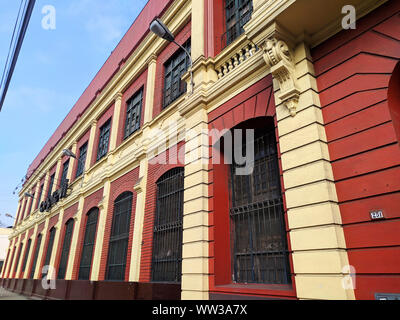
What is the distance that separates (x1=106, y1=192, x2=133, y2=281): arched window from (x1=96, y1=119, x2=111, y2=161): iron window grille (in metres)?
3.77

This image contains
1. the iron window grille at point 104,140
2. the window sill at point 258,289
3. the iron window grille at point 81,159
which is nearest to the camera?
the window sill at point 258,289

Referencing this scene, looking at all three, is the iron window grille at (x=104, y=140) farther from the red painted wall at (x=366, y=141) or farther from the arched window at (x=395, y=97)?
the arched window at (x=395, y=97)

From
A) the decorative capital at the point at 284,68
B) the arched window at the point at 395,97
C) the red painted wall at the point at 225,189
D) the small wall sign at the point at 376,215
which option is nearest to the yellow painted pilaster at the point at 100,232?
the red painted wall at the point at 225,189

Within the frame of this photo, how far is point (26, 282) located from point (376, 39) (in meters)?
22.5

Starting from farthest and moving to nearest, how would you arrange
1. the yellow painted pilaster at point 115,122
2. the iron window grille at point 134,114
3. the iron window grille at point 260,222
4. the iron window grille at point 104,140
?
the iron window grille at point 104,140 → the yellow painted pilaster at point 115,122 → the iron window grille at point 134,114 → the iron window grille at point 260,222

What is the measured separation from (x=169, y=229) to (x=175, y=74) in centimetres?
513

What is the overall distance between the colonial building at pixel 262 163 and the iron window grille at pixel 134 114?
15cm

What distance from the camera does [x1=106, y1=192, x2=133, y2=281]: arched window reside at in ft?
31.4

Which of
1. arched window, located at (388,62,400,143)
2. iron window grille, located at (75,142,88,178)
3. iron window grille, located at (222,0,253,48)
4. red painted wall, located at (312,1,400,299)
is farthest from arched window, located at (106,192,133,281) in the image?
arched window, located at (388,62,400,143)

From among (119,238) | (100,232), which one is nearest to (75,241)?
(100,232)

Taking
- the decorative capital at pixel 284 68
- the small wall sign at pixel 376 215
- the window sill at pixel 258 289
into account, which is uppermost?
the decorative capital at pixel 284 68

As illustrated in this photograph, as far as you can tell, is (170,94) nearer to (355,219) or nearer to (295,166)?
(295,166)

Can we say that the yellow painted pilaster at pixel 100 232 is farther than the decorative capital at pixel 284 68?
Yes

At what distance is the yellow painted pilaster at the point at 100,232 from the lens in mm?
10898
